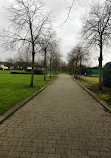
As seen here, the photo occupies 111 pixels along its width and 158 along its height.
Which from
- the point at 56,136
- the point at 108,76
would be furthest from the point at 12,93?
the point at 108,76

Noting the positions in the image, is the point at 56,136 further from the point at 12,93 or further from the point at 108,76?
the point at 108,76

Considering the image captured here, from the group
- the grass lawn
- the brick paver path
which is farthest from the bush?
the brick paver path

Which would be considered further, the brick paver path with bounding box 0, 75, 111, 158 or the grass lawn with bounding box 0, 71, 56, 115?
the grass lawn with bounding box 0, 71, 56, 115

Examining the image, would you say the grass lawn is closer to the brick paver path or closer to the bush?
the brick paver path

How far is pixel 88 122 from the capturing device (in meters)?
4.09

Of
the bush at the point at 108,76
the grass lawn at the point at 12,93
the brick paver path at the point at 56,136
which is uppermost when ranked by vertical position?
the bush at the point at 108,76

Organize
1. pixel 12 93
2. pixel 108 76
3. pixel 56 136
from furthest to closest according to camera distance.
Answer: pixel 108 76 → pixel 12 93 → pixel 56 136

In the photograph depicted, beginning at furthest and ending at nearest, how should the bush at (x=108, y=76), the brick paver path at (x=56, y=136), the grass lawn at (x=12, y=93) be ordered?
the bush at (x=108, y=76)
the grass lawn at (x=12, y=93)
the brick paver path at (x=56, y=136)

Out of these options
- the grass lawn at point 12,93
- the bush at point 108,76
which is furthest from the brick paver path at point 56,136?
the bush at point 108,76

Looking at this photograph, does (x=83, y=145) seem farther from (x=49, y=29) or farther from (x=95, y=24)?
(x=49, y=29)

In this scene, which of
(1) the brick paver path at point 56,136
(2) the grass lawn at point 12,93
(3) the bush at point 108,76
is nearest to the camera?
(1) the brick paver path at point 56,136

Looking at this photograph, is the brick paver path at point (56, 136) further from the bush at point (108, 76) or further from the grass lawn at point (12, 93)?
the bush at point (108, 76)

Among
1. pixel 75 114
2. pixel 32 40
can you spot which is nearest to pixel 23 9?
pixel 32 40

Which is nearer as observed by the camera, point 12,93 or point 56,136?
point 56,136
